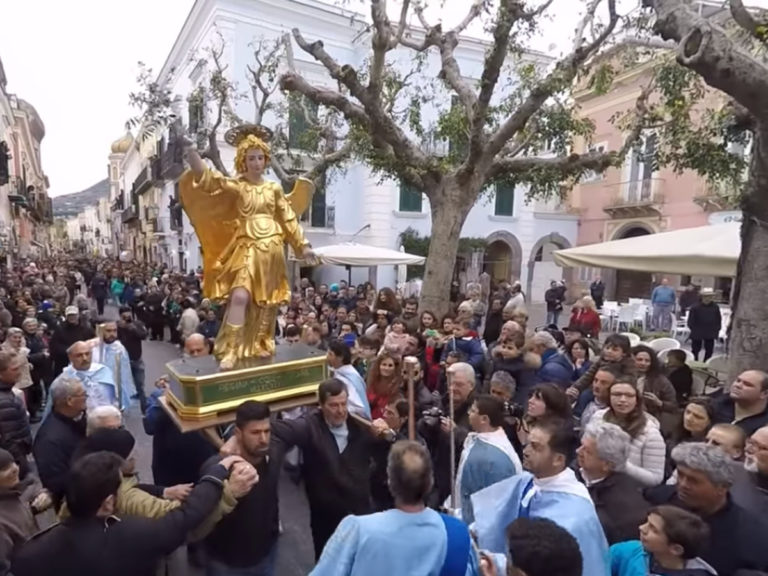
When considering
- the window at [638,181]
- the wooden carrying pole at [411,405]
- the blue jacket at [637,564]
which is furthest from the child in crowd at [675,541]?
the window at [638,181]

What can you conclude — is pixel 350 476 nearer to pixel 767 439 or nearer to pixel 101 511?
pixel 101 511

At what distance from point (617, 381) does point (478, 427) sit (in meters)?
1.20

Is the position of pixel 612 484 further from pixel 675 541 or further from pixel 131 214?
pixel 131 214

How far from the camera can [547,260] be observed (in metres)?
23.5

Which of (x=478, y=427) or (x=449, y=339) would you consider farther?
(x=449, y=339)

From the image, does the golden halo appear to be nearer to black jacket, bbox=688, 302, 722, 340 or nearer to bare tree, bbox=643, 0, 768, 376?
bare tree, bbox=643, 0, 768, 376

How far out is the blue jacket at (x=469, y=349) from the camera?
224 inches

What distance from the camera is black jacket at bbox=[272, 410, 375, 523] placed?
3.08 meters

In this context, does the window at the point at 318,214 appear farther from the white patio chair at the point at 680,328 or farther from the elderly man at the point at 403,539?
the elderly man at the point at 403,539

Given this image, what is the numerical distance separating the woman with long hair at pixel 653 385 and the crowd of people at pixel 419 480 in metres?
0.01

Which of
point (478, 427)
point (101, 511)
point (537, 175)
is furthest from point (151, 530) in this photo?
point (537, 175)

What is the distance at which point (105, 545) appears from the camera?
1967 millimetres

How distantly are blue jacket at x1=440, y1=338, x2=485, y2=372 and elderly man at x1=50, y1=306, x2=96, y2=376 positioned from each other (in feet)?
13.9

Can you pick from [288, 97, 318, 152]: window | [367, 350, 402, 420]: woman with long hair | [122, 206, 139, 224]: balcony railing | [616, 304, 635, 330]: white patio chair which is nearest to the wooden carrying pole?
[367, 350, 402, 420]: woman with long hair
